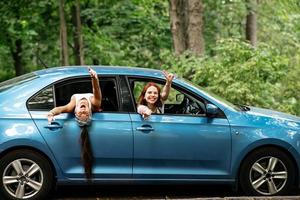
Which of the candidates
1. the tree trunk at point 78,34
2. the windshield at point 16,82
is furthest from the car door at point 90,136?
the tree trunk at point 78,34

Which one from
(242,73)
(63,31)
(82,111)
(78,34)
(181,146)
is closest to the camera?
(82,111)

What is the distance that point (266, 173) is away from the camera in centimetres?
628

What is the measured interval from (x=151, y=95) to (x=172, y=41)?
10.1 meters

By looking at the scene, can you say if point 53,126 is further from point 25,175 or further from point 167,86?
point 167,86

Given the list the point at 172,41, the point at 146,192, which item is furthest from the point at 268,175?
the point at 172,41

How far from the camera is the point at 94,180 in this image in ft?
19.7

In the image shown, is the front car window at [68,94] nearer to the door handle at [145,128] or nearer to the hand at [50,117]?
the hand at [50,117]

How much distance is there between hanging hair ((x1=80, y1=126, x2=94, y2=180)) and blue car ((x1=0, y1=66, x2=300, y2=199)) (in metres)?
0.05

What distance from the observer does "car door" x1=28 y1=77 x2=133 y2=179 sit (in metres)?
5.85

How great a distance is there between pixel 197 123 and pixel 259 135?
2.54ft

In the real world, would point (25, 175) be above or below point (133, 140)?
below

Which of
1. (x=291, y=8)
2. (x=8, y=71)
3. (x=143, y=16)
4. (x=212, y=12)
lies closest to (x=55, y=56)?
(x=143, y=16)

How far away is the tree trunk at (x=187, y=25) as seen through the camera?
39.2ft

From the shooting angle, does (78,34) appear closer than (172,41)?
Yes
